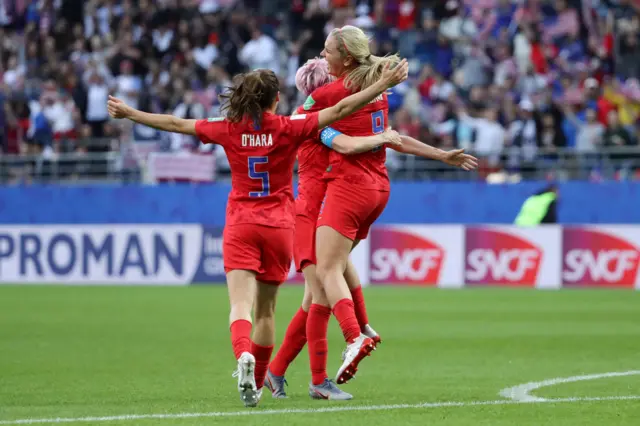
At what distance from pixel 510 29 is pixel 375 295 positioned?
8.25 metres

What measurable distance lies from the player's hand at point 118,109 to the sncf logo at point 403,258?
13.5 m

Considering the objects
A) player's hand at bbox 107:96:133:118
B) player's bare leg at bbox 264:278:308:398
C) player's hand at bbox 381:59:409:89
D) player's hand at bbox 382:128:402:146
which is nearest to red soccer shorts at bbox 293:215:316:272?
player's bare leg at bbox 264:278:308:398

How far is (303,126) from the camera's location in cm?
794

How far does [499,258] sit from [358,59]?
13224mm

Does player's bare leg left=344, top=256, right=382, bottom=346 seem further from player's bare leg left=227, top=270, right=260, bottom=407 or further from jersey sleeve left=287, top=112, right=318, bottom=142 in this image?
jersey sleeve left=287, top=112, right=318, bottom=142

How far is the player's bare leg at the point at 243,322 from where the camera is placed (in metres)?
7.62

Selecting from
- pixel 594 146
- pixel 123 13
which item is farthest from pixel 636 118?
pixel 123 13

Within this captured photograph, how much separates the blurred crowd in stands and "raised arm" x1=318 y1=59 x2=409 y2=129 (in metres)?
15.2

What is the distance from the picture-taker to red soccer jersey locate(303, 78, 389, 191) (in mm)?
8539

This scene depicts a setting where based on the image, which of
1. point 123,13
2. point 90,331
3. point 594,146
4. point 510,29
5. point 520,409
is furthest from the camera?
point 123,13

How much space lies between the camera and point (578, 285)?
69.4ft

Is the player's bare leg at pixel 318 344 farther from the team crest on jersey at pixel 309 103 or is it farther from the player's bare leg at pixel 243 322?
the team crest on jersey at pixel 309 103

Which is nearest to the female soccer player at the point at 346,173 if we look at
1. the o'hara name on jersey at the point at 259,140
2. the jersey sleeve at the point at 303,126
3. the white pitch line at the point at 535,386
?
the jersey sleeve at the point at 303,126

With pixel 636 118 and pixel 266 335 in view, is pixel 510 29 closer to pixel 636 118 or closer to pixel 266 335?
pixel 636 118
